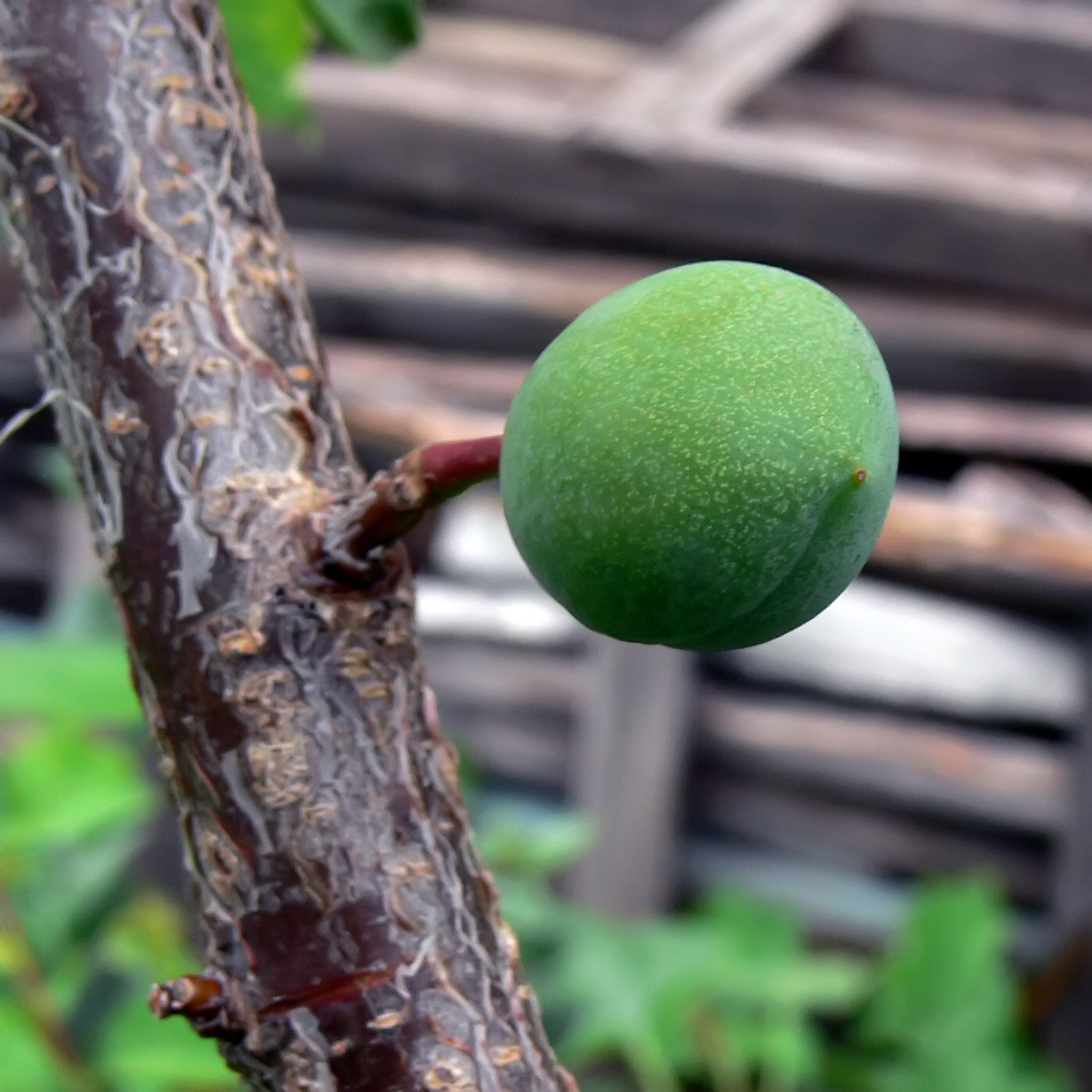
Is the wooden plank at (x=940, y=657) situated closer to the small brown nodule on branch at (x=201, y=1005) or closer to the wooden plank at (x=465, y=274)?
the wooden plank at (x=465, y=274)

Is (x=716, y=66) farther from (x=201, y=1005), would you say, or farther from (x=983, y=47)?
(x=201, y=1005)

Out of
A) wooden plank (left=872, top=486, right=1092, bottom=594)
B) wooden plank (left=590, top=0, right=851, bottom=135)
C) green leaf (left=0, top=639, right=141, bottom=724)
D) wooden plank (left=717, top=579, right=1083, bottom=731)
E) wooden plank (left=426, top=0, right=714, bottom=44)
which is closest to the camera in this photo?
green leaf (left=0, top=639, right=141, bottom=724)

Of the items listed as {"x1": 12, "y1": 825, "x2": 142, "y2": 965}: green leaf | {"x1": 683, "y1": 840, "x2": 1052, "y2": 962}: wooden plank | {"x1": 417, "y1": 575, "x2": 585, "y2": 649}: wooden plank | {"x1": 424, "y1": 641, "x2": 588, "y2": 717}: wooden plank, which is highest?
{"x1": 12, "y1": 825, "x2": 142, "y2": 965}: green leaf

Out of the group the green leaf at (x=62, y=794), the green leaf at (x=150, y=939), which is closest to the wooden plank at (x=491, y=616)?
the green leaf at (x=150, y=939)

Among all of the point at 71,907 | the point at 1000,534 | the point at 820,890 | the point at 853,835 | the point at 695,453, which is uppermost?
the point at 695,453

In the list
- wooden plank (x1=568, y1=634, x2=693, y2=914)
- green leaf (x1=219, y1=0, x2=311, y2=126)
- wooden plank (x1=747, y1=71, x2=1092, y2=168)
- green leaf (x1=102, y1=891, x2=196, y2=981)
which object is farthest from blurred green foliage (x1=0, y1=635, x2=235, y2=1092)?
wooden plank (x1=747, y1=71, x2=1092, y2=168)

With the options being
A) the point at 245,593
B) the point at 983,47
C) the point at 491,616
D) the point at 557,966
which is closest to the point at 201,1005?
the point at 245,593

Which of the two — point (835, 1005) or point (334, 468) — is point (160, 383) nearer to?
point (334, 468)

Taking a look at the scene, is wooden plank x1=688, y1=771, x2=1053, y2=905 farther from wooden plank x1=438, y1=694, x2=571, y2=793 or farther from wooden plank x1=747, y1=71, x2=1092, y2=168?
wooden plank x1=747, y1=71, x2=1092, y2=168
